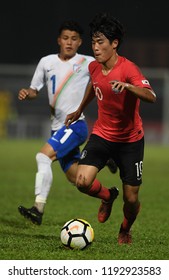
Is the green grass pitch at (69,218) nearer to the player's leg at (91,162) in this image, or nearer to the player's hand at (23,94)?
the player's leg at (91,162)

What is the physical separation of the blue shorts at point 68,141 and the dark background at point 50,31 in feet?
83.0

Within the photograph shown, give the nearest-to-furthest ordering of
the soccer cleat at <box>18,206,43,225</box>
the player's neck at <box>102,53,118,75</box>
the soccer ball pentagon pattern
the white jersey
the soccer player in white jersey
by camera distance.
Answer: the soccer ball pentagon pattern
the player's neck at <box>102,53,118,75</box>
the soccer cleat at <box>18,206,43,225</box>
the soccer player in white jersey
the white jersey

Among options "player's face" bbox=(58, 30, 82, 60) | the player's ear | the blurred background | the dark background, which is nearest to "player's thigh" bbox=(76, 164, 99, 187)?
the player's ear

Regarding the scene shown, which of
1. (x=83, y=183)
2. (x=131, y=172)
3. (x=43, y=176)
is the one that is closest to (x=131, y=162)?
(x=131, y=172)

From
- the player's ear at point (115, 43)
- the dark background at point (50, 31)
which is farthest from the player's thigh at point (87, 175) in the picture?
the dark background at point (50, 31)

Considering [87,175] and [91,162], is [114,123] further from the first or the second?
[87,175]

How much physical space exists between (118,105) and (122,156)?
508 mm

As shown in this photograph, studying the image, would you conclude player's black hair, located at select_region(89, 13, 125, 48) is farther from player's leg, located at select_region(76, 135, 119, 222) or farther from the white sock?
the white sock

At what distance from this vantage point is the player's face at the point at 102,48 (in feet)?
25.2

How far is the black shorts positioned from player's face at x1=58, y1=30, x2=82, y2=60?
230 cm

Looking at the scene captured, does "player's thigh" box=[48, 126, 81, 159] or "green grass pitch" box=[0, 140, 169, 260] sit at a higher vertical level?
"player's thigh" box=[48, 126, 81, 159]

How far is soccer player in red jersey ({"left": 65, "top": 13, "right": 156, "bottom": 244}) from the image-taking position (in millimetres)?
7648

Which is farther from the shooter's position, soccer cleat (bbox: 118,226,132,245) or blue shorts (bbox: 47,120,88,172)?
blue shorts (bbox: 47,120,88,172)

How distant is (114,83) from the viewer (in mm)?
6836
